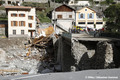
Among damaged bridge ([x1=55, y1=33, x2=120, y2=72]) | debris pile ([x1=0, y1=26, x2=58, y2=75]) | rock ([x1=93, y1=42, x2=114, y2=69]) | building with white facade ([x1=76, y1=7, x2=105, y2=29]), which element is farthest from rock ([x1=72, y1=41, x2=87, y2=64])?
building with white facade ([x1=76, y1=7, x2=105, y2=29])

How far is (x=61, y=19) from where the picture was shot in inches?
1853

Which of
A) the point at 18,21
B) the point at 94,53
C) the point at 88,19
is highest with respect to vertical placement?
the point at 88,19

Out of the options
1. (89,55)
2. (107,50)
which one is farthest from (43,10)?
(107,50)

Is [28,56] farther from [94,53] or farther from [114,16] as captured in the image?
[94,53]

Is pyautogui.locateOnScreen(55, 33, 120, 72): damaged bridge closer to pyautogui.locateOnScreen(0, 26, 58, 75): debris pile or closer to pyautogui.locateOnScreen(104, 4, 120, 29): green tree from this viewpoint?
pyautogui.locateOnScreen(104, 4, 120, 29): green tree

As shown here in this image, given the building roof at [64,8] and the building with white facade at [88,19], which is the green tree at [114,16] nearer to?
the building with white facade at [88,19]

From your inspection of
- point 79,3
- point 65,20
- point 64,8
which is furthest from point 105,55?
Answer: point 79,3

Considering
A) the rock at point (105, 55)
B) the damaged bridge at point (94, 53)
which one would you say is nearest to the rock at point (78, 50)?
the damaged bridge at point (94, 53)

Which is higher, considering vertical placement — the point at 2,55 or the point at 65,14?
the point at 65,14

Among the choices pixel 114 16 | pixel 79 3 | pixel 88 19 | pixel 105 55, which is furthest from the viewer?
pixel 79 3

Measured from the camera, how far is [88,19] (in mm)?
49094

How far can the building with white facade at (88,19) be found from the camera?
48906 mm

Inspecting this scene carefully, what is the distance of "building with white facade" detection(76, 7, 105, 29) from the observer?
160ft

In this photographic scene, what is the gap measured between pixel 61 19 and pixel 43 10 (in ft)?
41.6
